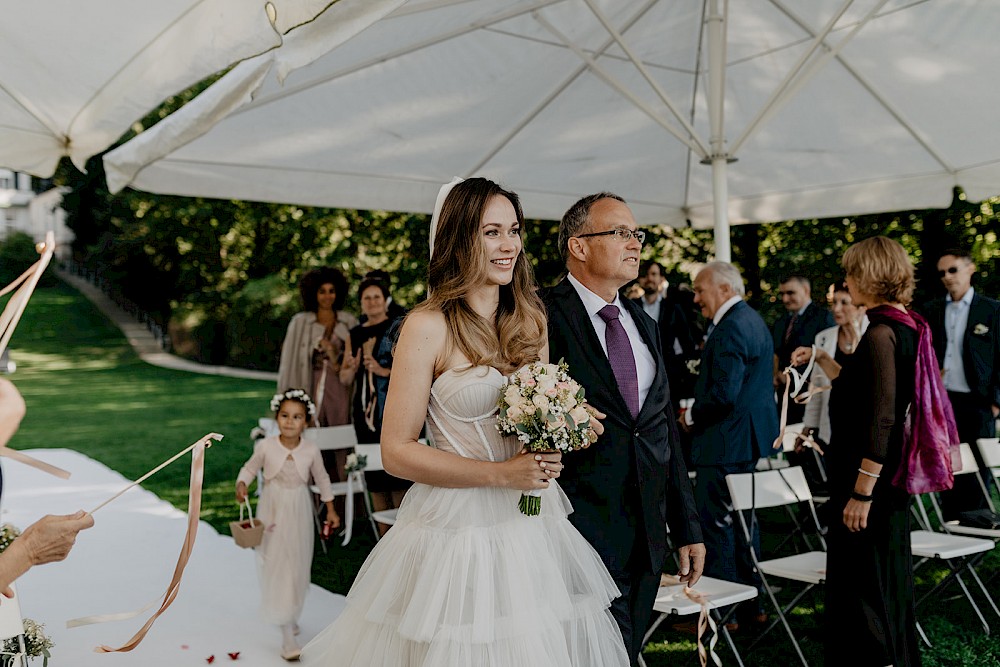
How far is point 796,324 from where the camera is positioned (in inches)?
311

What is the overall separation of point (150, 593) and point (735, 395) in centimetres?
423

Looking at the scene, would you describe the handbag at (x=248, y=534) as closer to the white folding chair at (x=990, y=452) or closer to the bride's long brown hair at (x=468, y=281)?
the bride's long brown hair at (x=468, y=281)

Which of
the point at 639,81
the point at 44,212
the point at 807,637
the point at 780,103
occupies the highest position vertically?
the point at 44,212

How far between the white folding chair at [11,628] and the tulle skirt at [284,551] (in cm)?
205

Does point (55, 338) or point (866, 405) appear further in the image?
point (55, 338)

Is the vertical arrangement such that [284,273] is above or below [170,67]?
above

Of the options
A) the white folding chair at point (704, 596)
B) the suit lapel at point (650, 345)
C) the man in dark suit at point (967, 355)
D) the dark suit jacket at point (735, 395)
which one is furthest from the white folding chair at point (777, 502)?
the man in dark suit at point (967, 355)

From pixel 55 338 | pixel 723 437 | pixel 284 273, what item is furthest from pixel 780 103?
pixel 55 338

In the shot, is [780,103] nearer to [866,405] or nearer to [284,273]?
[866,405]

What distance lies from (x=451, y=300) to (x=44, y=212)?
87.7 m

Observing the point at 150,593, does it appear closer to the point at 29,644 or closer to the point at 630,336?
the point at 29,644

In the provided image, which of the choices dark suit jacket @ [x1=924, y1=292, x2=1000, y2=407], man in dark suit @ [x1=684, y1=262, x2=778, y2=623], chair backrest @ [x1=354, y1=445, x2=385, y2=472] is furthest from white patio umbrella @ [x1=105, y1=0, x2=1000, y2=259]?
chair backrest @ [x1=354, y1=445, x2=385, y2=472]

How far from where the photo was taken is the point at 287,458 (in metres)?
5.45

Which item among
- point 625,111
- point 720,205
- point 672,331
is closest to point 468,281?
point 720,205
